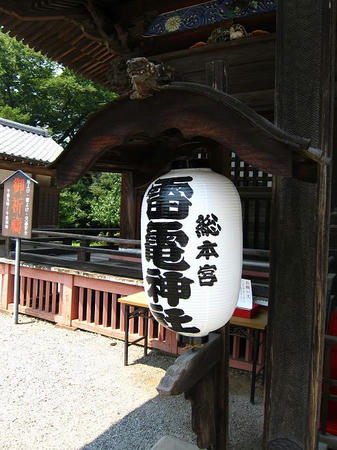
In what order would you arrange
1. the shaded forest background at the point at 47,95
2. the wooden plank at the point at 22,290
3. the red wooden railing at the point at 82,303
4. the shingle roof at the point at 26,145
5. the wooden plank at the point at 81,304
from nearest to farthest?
the red wooden railing at the point at 82,303 → the wooden plank at the point at 81,304 → the wooden plank at the point at 22,290 → the shingle roof at the point at 26,145 → the shaded forest background at the point at 47,95

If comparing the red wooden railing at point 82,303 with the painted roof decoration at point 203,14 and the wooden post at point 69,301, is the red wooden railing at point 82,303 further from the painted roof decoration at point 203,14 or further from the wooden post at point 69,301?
the painted roof decoration at point 203,14

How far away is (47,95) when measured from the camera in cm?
2356

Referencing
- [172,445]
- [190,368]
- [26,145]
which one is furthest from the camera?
[26,145]

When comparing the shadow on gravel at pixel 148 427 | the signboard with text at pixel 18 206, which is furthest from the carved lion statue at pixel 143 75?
the signboard with text at pixel 18 206

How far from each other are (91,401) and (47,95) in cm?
2298

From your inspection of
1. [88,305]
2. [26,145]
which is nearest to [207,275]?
[88,305]

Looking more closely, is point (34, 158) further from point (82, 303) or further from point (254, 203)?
point (254, 203)

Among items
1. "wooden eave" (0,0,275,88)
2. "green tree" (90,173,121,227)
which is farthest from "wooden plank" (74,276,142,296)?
"green tree" (90,173,121,227)

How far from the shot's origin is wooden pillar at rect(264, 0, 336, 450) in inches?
84.4

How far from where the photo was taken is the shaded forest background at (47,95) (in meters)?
22.1

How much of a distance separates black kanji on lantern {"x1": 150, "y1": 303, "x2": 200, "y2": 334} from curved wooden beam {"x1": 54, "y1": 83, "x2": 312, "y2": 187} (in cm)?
97

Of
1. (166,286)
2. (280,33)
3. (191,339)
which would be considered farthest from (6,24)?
(191,339)

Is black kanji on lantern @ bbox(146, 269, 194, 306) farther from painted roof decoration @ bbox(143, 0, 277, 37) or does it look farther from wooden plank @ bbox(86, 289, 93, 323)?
wooden plank @ bbox(86, 289, 93, 323)

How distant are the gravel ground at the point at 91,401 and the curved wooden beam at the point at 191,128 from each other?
264cm
